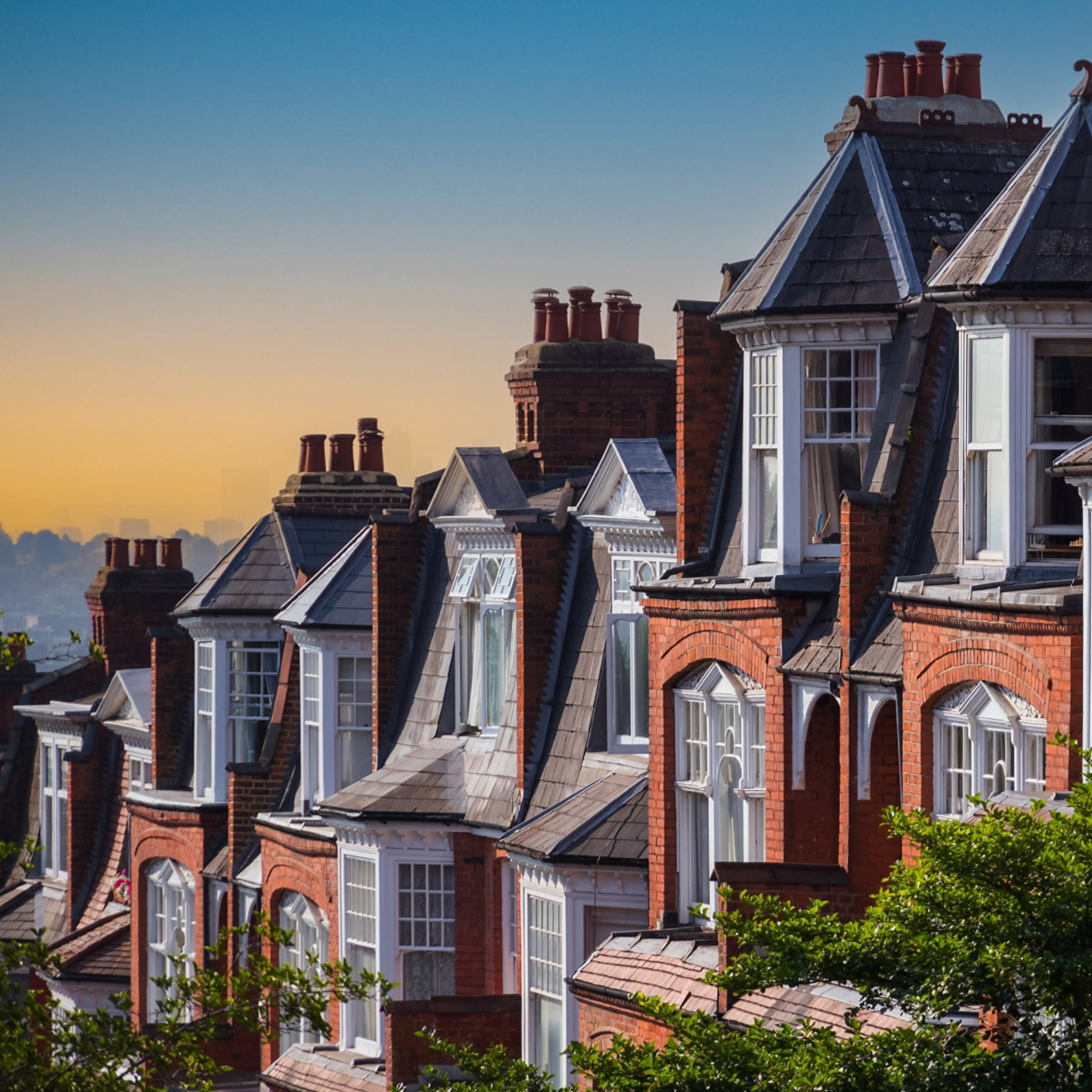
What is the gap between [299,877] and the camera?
32.9 meters

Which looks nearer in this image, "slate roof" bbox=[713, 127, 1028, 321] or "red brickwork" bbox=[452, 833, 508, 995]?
A: "slate roof" bbox=[713, 127, 1028, 321]

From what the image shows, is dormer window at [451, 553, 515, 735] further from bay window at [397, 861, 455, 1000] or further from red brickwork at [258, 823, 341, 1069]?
red brickwork at [258, 823, 341, 1069]

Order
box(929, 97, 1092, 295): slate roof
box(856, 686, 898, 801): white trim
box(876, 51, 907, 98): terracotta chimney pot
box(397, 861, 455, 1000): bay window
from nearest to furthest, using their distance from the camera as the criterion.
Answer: box(929, 97, 1092, 295): slate roof, box(856, 686, 898, 801): white trim, box(876, 51, 907, 98): terracotta chimney pot, box(397, 861, 455, 1000): bay window

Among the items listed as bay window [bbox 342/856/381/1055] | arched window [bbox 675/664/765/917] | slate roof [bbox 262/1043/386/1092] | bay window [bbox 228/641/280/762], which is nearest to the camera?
arched window [bbox 675/664/765/917]

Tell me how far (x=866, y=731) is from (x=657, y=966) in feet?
9.89

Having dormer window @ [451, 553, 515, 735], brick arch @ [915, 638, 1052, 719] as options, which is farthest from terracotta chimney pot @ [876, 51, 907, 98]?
dormer window @ [451, 553, 515, 735]

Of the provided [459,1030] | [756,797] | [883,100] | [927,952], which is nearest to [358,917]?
[459,1030]

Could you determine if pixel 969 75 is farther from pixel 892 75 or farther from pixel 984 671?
pixel 984 671

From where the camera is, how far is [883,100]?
25500mm

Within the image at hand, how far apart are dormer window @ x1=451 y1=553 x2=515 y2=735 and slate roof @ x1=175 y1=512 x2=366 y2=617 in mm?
5841

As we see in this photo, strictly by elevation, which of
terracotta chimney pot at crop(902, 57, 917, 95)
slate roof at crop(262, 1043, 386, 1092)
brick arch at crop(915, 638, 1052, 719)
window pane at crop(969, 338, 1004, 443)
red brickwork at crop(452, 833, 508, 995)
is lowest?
slate roof at crop(262, 1043, 386, 1092)

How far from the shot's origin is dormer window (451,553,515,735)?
30.4 m

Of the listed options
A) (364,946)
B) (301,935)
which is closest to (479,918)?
(364,946)

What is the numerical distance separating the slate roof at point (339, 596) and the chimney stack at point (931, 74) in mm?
11473
